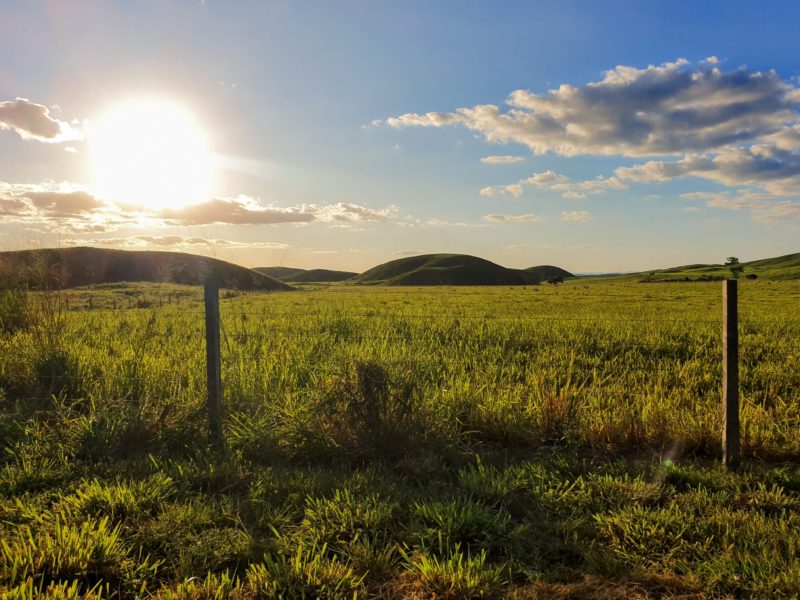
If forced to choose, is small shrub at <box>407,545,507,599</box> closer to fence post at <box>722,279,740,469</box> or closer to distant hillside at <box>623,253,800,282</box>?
fence post at <box>722,279,740,469</box>

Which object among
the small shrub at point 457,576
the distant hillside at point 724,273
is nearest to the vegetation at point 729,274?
the distant hillside at point 724,273

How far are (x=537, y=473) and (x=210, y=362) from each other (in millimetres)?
3897

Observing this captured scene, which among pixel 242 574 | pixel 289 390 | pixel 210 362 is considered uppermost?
pixel 210 362

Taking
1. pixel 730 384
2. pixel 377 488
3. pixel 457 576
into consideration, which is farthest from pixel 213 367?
pixel 730 384

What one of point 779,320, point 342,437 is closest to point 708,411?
point 342,437

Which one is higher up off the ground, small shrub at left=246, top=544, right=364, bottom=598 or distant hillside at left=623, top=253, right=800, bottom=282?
distant hillside at left=623, top=253, right=800, bottom=282

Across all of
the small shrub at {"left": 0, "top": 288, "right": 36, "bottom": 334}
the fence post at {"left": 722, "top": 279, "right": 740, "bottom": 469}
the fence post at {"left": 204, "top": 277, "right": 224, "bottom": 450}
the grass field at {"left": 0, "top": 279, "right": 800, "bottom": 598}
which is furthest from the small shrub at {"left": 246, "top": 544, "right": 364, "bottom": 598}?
the small shrub at {"left": 0, "top": 288, "right": 36, "bottom": 334}

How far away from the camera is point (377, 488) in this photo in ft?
14.8

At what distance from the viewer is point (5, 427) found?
6.17 meters

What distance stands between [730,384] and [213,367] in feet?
18.9

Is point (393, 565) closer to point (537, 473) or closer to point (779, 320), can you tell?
point (537, 473)

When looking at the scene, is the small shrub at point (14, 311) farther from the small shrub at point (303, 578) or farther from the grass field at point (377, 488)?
the small shrub at point (303, 578)

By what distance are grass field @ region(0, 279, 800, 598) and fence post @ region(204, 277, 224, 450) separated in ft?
0.79

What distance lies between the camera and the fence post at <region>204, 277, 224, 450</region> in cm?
570
